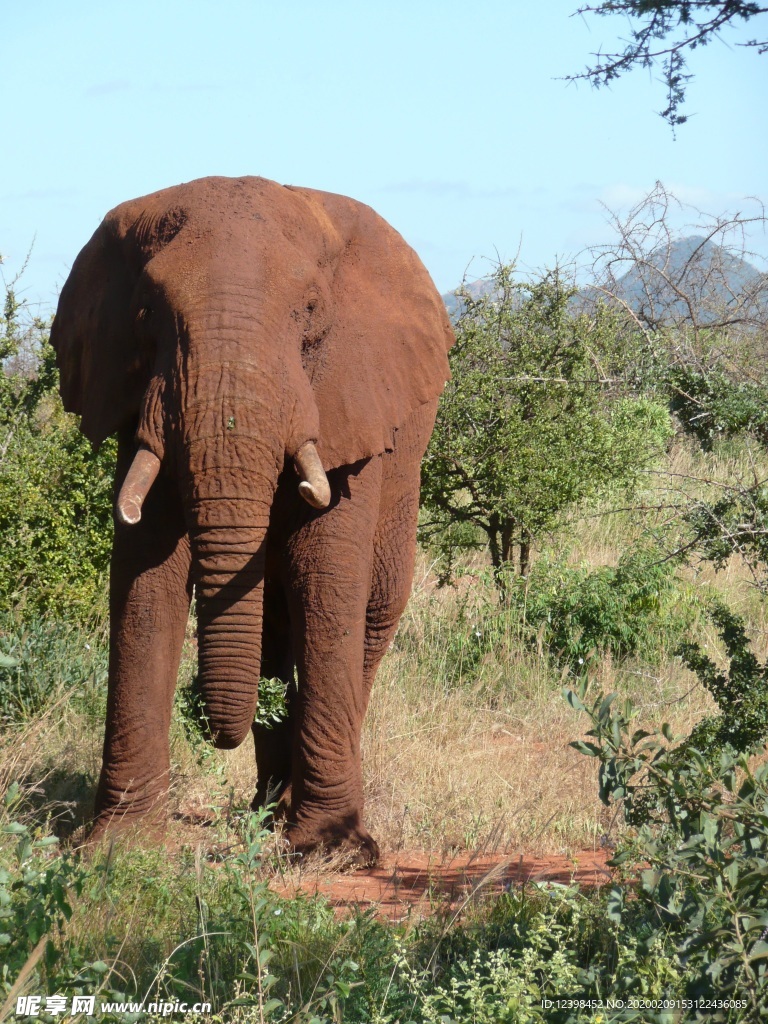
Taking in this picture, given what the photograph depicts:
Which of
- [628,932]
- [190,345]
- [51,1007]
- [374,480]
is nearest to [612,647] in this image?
[374,480]

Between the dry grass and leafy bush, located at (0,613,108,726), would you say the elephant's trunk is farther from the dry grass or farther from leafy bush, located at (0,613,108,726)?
leafy bush, located at (0,613,108,726)

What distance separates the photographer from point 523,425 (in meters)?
9.48

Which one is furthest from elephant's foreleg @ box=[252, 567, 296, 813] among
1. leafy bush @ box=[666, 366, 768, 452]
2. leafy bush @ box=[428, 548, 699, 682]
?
leafy bush @ box=[428, 548, 699, 682]

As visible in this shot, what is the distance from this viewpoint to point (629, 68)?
15.0 feet

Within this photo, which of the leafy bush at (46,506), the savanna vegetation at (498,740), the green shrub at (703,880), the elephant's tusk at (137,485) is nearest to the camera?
the green shrub at (703,880)

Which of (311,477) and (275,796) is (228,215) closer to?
(311,477)

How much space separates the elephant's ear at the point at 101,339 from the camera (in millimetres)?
5375

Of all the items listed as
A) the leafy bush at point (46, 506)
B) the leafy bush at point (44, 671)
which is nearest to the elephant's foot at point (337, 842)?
the leafy bush at point (44, 671)

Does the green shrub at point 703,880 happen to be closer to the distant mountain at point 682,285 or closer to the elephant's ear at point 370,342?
the elephant's ear at point 370,342

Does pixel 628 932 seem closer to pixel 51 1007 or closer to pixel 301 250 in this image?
pixel 51 1007

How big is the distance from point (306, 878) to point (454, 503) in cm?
525

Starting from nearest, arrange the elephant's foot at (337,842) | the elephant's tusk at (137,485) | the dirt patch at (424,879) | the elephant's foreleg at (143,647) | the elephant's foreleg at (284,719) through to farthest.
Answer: the dirt patch at (424,879) < the elephant's tusk at (137,485) < the elephant's foreleg at (143,647) < the elephant's foot at (337,842) < the elephant's foreleg at (284,719)

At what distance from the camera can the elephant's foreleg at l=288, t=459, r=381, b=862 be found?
18.1 feet

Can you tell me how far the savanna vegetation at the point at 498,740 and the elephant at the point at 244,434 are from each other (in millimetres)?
470
